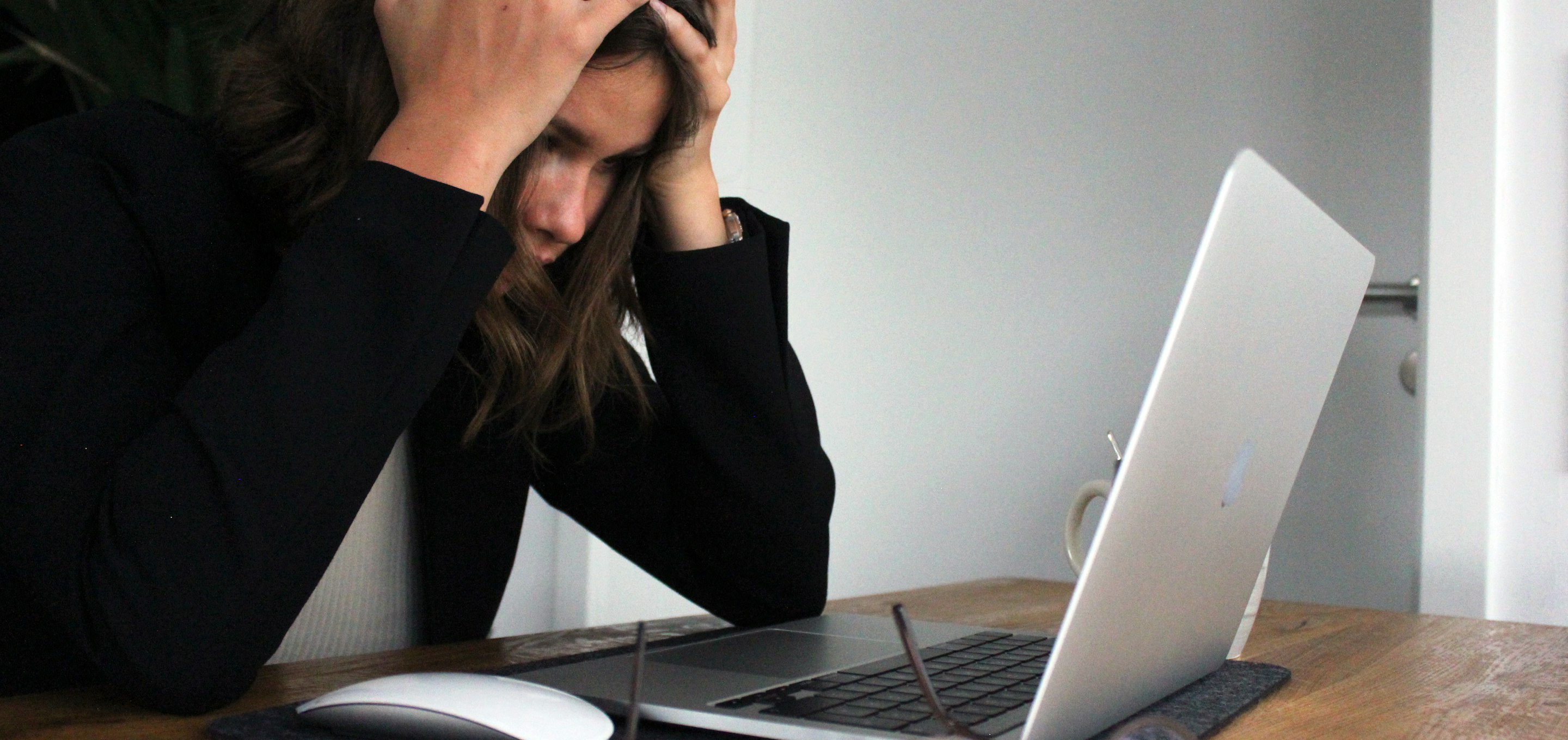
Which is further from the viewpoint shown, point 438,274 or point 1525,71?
point 1525,71

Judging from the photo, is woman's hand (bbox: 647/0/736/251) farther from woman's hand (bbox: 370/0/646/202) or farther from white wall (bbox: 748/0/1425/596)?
white wall (bbox: 748/0/1425/596)

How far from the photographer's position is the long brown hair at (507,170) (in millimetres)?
810

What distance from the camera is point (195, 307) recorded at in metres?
0.75

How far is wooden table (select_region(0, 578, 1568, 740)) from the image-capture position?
58cm

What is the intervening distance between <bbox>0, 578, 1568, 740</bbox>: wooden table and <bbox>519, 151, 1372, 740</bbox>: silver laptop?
0.09m

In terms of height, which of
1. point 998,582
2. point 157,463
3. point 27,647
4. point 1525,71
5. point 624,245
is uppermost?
point 1525,71

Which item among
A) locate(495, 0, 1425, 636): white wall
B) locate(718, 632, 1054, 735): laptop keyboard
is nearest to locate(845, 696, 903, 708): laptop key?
locate(718, 632, 1054, 735): laptop keyboard

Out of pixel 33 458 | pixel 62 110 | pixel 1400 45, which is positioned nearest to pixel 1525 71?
pixel 1400 45

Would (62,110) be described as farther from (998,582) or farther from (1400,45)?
(1400,45)

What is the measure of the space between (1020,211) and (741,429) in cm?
190

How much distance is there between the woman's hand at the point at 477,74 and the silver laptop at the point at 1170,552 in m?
0.30

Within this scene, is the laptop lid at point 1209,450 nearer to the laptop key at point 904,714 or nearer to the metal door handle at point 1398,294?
the laptop key at point 904,714

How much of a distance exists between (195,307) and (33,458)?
Answer: 18cm

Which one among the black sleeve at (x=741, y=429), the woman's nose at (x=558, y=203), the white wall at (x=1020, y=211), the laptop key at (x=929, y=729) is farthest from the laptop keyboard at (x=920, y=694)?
the white wall at (x=1020, y=211)
